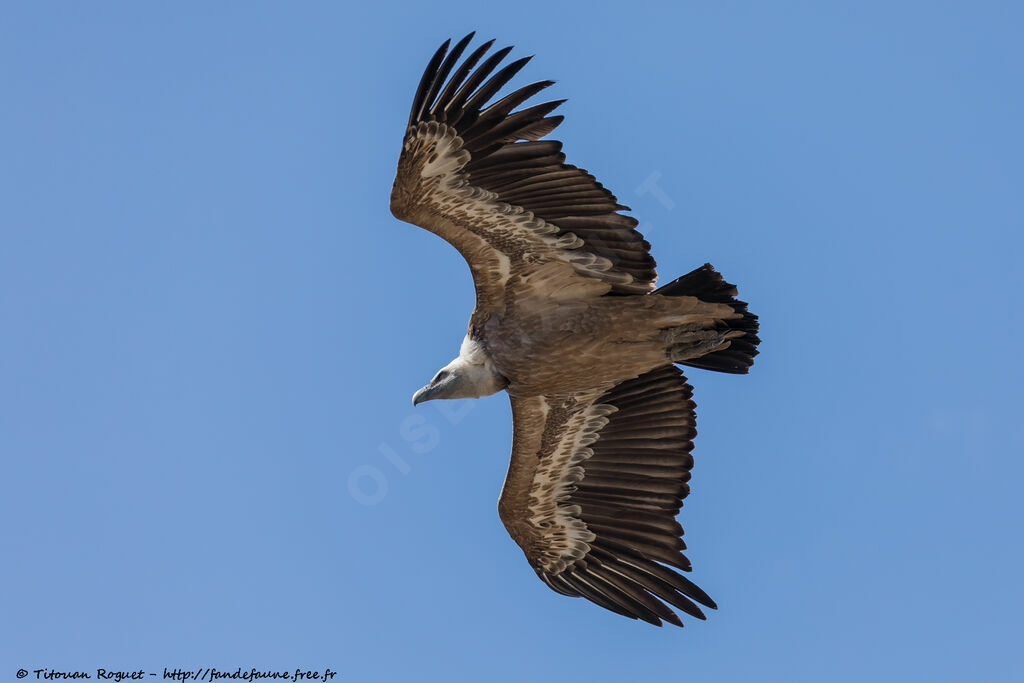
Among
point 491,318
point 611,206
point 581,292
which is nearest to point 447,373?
point 491,318

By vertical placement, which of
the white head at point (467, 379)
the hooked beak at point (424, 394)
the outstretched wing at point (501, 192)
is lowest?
the hooked beak at point (424, 394)

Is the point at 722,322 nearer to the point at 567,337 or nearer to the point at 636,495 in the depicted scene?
the point at 567,337

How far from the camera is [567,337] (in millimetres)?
10500

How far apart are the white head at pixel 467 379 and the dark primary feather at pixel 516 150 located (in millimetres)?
1404

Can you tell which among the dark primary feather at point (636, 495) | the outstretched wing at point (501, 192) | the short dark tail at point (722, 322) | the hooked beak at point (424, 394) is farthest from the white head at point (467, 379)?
the short dark tail at point (722, 322)

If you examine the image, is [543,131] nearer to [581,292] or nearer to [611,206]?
[611,206]

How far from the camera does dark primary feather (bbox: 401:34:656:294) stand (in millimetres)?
9344

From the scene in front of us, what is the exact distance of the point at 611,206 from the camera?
9883 mm

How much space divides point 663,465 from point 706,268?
6.77 ft

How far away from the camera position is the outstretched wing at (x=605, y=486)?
11258mm

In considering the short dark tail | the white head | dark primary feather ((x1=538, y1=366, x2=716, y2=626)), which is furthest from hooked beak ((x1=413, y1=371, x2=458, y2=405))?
the short dark tail

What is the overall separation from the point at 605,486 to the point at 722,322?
2.09m

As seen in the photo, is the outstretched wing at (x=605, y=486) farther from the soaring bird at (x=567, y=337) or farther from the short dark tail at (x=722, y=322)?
the short dark tail at (x=722, y=322)

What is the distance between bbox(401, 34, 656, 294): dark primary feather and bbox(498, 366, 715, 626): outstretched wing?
185 centimetres
